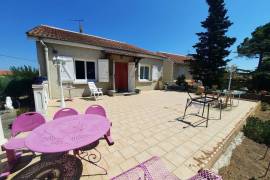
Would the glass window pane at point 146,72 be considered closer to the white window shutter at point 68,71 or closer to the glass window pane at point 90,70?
the glass window pane at point 90,70

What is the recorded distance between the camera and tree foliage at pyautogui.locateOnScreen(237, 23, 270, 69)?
13455mm

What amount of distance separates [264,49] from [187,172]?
18450 millimetres

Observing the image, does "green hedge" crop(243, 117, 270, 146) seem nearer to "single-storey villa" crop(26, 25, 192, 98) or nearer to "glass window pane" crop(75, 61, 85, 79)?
"single-storey villa" crop(26, 25, 192, 98)

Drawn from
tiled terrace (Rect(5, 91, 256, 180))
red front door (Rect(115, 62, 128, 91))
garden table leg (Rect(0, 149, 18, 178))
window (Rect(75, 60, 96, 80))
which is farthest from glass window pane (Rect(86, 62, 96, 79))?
garden table leg (Rect(0, 149, 18, 178))

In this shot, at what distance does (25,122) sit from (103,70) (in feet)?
20.5

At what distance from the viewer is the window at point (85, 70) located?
7730 mm

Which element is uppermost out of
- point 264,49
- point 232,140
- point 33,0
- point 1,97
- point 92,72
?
point 33,0

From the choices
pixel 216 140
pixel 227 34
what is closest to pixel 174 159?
pixel 216 140

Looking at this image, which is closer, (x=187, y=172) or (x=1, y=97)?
(x=187, y=172)

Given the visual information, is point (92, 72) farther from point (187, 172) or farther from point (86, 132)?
point (187, 172)

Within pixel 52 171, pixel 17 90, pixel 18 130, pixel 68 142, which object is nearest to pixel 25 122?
pixel 18 130

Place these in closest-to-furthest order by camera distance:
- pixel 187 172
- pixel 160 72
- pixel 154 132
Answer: pixel 187 172 < pixel 154 132 < pixel 160 72

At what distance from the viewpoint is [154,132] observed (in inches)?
137

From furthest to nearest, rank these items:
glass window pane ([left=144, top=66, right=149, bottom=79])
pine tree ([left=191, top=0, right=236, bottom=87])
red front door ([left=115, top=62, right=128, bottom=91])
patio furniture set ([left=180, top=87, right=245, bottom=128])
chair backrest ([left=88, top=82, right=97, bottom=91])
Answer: pine tree ([left=191, top=0, right=236, bottom=87]) < glass window pane ([left=144, top=66, right=149, bottom=79]) < red front door ([left=115, top=62, right=128, bottom=91]) < chair backrest ([left=88, top=82, right=97, bottom=91]) < patio furniture set ([left=180, top=87, right=245, bottom=128])
